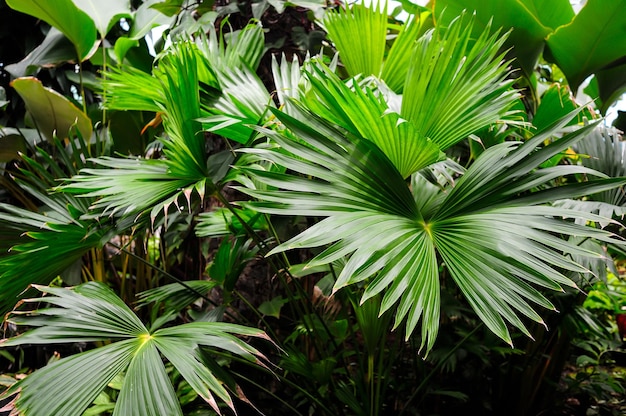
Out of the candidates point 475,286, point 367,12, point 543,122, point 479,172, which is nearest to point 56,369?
point 475,286

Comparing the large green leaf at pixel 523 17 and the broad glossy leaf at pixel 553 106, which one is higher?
the large green leaf at pixel 523 17

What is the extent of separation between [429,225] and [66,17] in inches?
56.5

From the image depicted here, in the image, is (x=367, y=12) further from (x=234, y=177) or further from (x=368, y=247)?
(x=368, y=247)

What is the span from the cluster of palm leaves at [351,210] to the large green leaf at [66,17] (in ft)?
2.57

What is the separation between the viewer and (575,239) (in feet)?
3.77

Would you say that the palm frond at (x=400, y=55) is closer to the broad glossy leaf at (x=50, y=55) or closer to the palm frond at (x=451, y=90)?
the palm frond at (x=451, y=90)

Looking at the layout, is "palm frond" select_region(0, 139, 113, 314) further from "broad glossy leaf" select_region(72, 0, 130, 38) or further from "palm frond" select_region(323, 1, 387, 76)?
"broad glossy leaf" select_region(72, 0, 130, 38)

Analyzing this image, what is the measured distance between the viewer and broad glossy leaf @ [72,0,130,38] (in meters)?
1.84

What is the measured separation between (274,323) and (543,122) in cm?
109

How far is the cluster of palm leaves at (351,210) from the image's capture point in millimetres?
688

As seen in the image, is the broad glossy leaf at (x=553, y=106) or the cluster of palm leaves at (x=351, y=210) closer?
the cluster of palm leaves at (x=351, y=210)

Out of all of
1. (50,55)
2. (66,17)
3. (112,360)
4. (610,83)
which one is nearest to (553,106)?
(610,83)

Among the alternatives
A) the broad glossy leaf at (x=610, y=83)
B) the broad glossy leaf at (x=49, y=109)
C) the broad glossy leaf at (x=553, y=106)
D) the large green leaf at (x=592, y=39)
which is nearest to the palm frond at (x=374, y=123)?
the broad glossy leaf at (x=553, y=106)

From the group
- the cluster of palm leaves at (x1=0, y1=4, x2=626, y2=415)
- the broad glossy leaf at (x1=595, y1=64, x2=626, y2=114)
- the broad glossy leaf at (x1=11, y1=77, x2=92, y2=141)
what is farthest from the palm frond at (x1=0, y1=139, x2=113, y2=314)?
the broad glossy leaf at (x1=595, y1=64, x2=626, y2=114)
